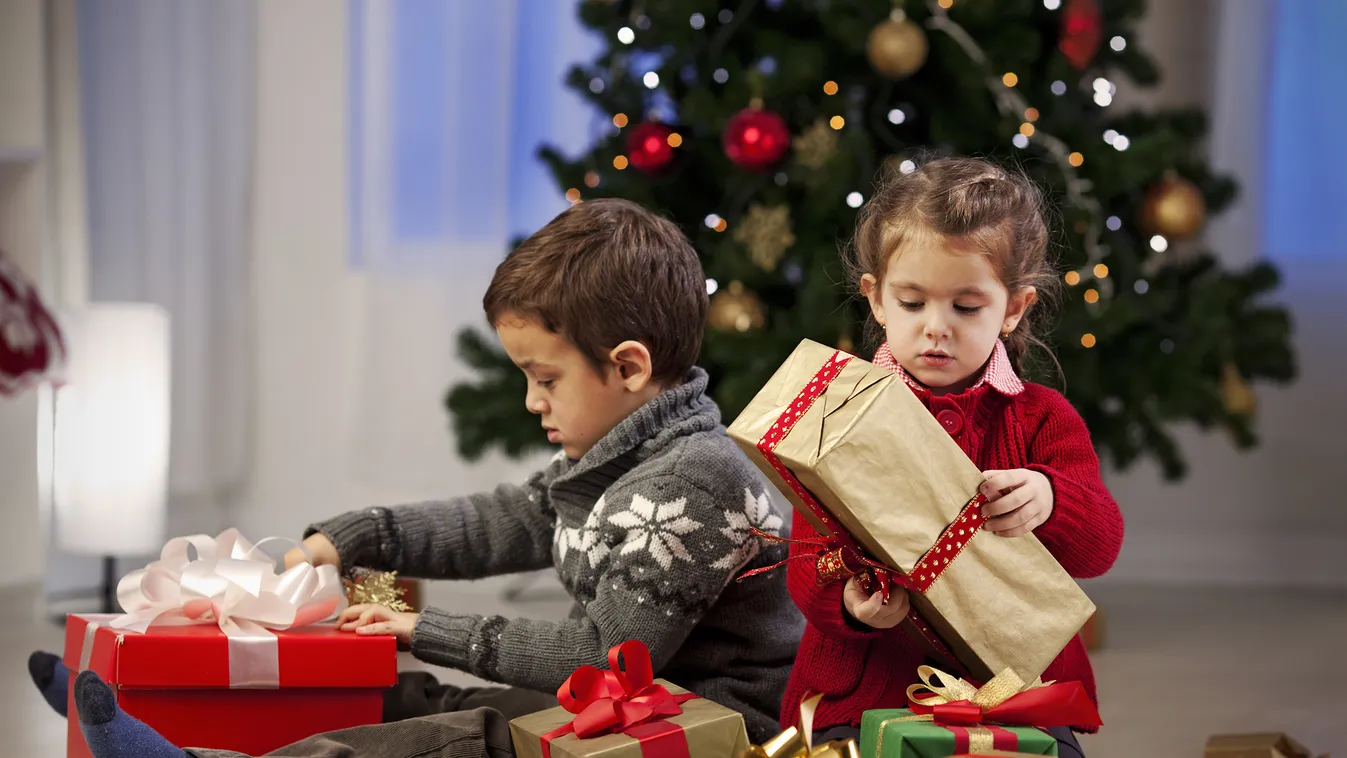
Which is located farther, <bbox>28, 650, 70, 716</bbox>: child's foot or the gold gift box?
<bbox>28, 650, 70, 716</bbox>: child's foot

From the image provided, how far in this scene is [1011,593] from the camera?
3.53 feet

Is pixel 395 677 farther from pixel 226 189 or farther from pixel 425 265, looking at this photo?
pixel 226 189

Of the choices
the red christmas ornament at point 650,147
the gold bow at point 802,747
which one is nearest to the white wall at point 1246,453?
the red christmas ornament at point 650,147

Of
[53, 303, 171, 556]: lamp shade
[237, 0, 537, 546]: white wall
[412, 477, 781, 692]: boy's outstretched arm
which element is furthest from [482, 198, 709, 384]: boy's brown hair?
[237, 0, 537, 546]: white wall

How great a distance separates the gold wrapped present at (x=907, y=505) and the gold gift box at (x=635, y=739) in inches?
6.2

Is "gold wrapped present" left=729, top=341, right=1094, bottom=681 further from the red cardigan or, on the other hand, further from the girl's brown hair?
the girl's brown hair

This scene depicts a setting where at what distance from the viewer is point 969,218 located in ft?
3.76

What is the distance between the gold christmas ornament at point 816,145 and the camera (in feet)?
7.74

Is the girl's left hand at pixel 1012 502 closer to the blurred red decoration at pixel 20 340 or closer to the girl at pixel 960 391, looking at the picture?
the girl at pixel 960 391

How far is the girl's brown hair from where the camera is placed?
1.15m

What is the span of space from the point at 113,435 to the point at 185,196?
100 cm

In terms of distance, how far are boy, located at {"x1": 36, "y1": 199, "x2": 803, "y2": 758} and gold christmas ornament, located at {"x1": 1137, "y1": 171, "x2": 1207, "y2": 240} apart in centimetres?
135

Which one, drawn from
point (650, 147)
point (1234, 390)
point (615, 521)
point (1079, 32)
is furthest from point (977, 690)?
point (1234, 390)

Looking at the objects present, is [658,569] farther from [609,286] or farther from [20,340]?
[20,340]
